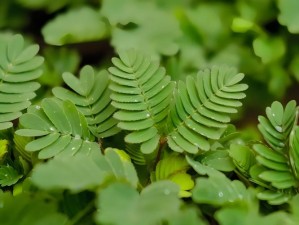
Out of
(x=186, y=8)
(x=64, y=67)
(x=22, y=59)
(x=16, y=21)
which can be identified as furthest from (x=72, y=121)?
(x=16, y=21)

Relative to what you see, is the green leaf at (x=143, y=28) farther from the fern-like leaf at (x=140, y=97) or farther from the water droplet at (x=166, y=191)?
the water droplet at (x=166, y=191)

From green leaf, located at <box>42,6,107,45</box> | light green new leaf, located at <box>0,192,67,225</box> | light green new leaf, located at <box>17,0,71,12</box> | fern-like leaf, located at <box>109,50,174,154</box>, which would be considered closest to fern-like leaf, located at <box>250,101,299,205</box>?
fern-like leaf, located at <box>109,50,174,154</box>

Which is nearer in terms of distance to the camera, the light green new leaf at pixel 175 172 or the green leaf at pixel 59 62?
the light green new leaf at pixel 175 172

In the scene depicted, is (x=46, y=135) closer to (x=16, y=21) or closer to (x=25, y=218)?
(x=25, y=218)

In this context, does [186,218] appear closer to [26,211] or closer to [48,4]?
[26,211]

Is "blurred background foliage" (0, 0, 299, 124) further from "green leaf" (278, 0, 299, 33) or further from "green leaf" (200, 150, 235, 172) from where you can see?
"green leaf" (200, 150, 235, 172)

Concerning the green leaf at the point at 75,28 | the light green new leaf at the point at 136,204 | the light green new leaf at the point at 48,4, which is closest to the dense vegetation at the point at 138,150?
the light green new leaf at the point at 136,204
